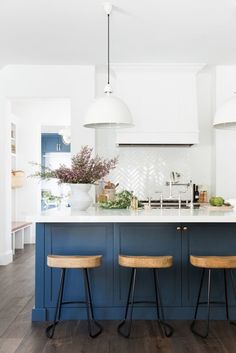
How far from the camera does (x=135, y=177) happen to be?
20.2ft

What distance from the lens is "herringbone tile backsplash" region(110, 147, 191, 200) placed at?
20.2 ft

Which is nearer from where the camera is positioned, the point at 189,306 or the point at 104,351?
the point at 104,351

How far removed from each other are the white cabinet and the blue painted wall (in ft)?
7.51

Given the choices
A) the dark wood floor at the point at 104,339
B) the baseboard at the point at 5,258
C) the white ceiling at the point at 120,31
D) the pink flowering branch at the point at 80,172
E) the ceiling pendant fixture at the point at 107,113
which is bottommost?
the dark wood floor at the point at 104,339

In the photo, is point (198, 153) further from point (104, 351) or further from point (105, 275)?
point (104, 351)

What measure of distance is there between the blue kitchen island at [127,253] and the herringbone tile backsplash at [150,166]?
97.5 inches

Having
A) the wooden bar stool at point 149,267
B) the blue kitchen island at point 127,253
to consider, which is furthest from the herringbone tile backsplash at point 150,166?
the wooden bar stool at point 149,267

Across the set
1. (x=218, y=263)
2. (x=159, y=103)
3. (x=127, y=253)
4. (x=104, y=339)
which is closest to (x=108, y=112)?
(x=127, y=253)

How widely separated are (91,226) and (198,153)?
3062mm

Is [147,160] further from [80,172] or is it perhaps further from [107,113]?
[107,113]

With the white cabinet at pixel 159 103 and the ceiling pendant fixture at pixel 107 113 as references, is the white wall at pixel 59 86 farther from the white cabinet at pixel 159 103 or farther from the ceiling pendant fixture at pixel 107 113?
the ceiling pendant fixture at pixel 107 113

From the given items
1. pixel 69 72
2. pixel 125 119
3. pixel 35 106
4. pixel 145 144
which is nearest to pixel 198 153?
pixel 145 144

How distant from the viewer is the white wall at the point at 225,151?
593 cm

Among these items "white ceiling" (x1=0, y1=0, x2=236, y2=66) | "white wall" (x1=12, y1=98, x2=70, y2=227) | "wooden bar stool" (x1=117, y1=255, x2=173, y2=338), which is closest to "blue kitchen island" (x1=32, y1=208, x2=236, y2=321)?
"wooden bar stool" (x1=117, y1=255, x2=173, y2=338)
